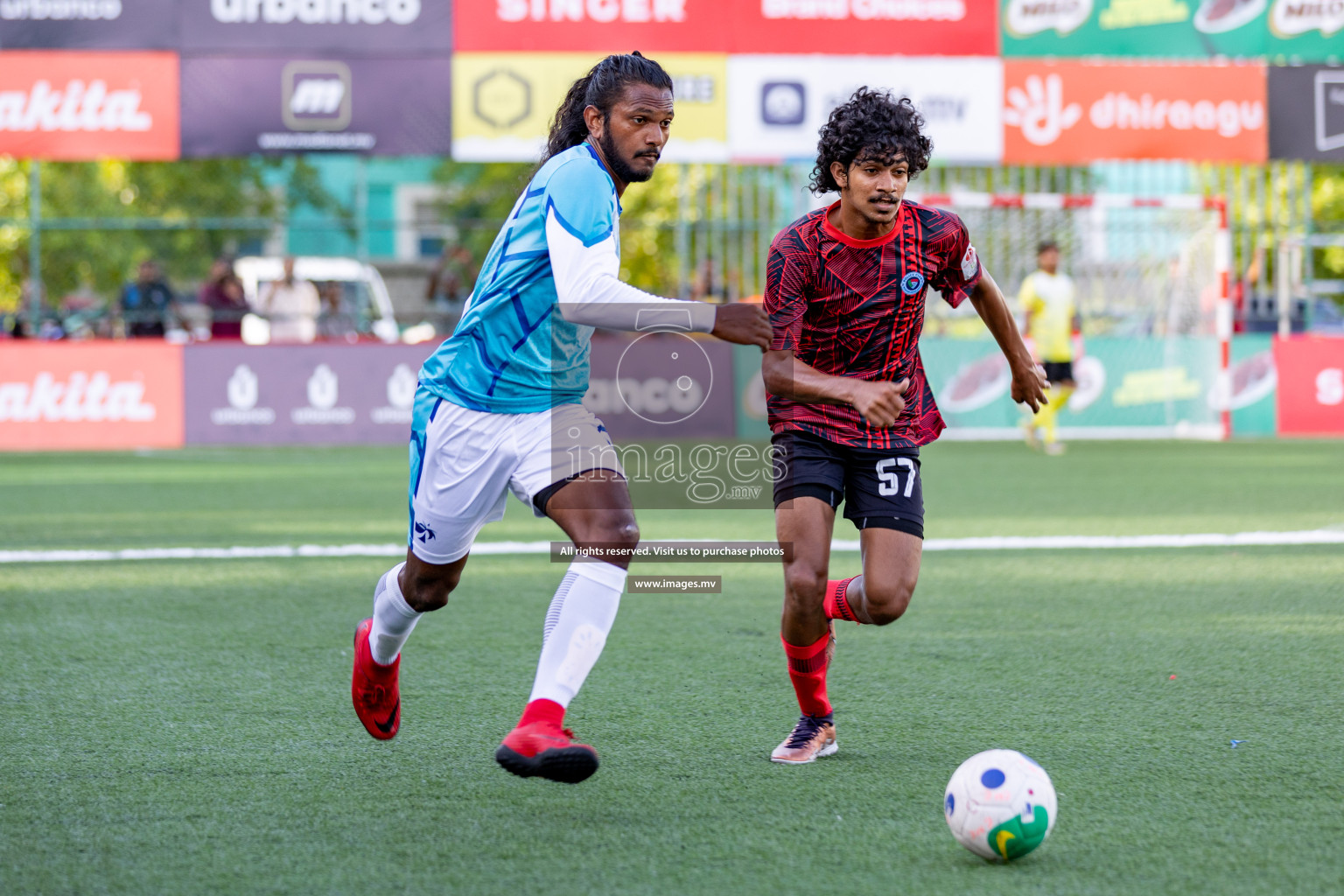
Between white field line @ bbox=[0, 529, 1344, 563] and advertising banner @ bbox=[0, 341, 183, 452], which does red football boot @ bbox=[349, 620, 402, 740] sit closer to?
white field line @ bbox=[0, 529, 1344, 563]

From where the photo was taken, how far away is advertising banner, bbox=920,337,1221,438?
58.2ft

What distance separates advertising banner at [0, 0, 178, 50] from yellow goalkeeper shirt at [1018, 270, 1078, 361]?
9.88 meters

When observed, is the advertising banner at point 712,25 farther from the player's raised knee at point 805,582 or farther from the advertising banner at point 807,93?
the player's raised knee at point 805,582

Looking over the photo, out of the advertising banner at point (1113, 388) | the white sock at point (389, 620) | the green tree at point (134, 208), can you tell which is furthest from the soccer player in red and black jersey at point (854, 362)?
the green tree at point (134, 208)

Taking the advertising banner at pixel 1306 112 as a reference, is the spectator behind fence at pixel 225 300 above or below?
below

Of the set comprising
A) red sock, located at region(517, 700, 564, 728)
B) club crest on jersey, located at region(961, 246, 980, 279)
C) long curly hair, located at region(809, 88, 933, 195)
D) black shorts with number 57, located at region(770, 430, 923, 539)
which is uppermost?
long curly hair, located at region(809, 88, 933, 195)

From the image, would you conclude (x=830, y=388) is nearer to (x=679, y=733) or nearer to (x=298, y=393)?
(x=679, y=733)

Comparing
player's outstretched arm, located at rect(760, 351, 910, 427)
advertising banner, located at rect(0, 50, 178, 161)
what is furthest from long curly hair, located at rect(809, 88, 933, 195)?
advertising banner, located at rect(0, 50, 178, 161)

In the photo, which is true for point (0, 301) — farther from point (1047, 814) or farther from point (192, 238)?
point (1047, 814)

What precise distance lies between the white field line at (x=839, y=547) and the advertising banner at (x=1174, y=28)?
957 centimetres

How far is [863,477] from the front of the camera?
4.61 metres

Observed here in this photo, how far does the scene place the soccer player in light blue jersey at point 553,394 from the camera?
12.3ft

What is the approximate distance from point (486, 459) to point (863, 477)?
127 centimetres

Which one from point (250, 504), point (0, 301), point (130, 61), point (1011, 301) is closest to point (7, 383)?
point (130, 61)
